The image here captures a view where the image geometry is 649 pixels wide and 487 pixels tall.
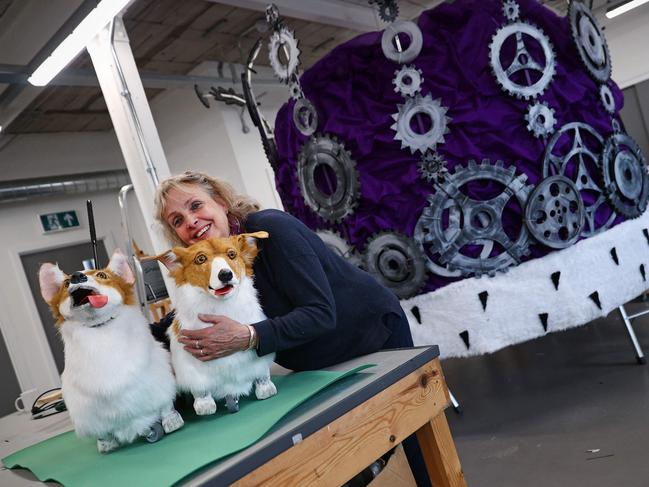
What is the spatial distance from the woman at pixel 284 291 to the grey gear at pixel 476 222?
1291 mm

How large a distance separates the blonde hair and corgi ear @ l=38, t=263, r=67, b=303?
27 centimetres

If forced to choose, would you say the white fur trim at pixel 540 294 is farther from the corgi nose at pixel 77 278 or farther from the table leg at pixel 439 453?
the corgi nose at pixel 77 278

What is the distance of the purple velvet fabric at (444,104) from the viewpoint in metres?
2.58

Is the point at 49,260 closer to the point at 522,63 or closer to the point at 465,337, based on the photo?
the point at 465,337

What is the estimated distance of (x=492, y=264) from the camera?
8.58 ft

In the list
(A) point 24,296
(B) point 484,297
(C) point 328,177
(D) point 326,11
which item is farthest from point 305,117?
(A) point 24,296

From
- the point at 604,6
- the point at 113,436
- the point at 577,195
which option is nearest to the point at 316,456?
the point at 113,436

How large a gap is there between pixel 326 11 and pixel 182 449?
4596 mm

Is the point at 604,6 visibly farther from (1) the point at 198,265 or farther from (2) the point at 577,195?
(1) the point at 198,265

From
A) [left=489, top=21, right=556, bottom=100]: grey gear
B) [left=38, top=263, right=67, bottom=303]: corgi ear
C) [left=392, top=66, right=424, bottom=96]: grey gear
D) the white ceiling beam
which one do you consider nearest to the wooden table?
[left=38, top=263, right=67, bottom=303]: corgi ear

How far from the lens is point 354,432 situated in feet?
3.25

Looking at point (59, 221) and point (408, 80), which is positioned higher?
point (59, 221)

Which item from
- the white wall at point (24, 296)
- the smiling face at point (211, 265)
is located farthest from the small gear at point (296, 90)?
the white wall at point (24, 296)

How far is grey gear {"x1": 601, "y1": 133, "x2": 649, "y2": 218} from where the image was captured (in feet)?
9.02
